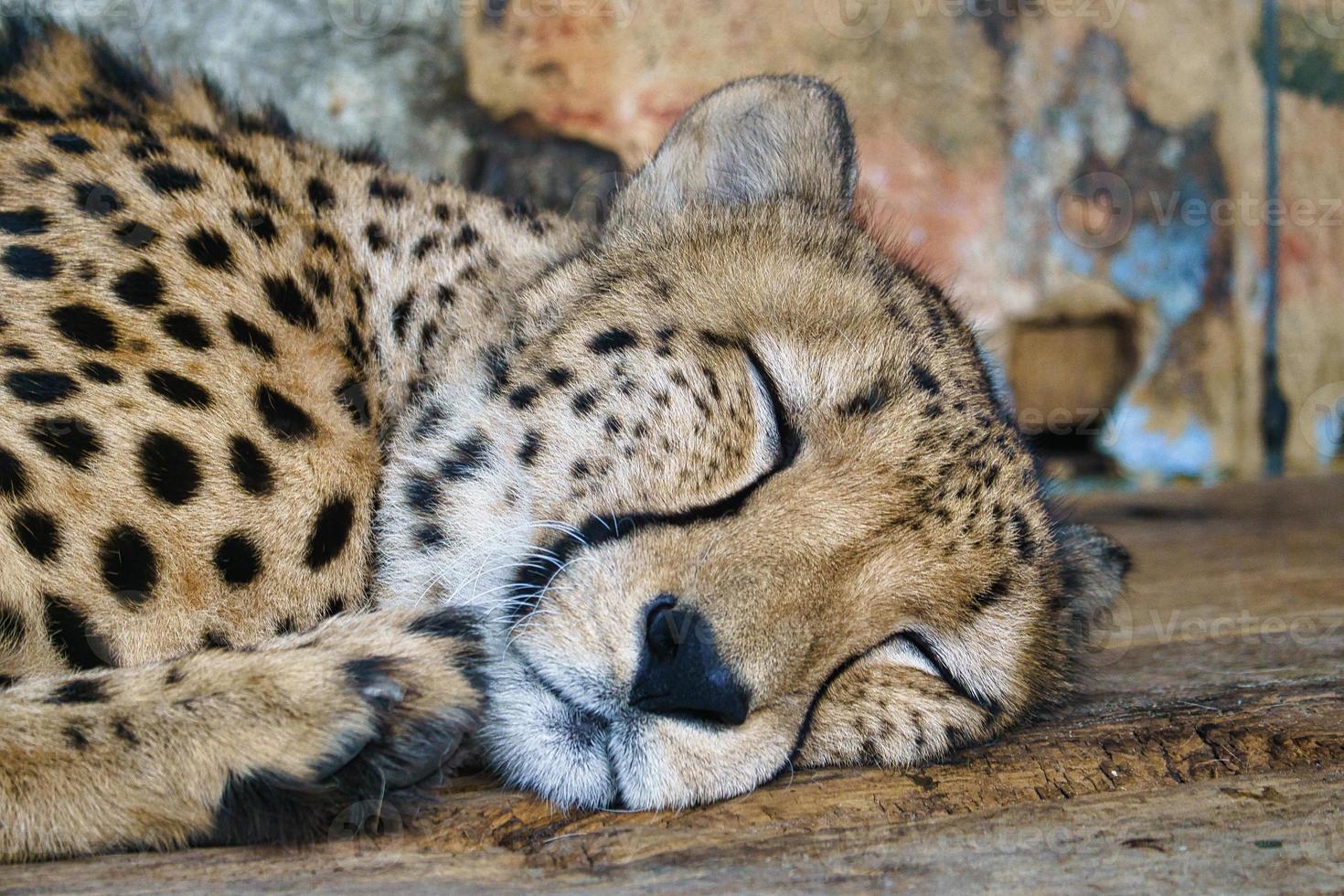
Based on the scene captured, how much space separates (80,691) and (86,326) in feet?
1.66

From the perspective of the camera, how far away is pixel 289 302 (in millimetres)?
1804

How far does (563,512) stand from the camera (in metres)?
1.66

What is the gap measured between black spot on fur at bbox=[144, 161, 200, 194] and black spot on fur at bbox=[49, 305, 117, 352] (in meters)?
0.26

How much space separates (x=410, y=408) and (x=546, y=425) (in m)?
0.26

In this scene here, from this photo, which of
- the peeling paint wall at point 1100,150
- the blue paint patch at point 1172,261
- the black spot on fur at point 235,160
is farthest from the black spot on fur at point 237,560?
the blue paint patch at point 1172,261

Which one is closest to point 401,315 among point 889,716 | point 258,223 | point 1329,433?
point 258,223

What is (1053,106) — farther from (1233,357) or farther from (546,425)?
(546,425)

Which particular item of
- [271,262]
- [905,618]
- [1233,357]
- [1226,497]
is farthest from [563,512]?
[1233,357]

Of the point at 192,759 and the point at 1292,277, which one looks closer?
the point at 192,759

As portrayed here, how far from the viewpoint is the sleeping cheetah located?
144cm

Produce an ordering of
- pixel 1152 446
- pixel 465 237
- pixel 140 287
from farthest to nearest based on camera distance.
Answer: pixel 1152 446 < pixel 465 237 < pixel 140 287

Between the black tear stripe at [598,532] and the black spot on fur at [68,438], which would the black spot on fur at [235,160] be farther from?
the black tear stripe at [598,532]

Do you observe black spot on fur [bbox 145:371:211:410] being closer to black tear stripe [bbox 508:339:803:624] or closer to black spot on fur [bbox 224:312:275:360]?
black spot on fur [bbox 224:312:275:360]

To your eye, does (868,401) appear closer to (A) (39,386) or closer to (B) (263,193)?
(B) (263,193)
